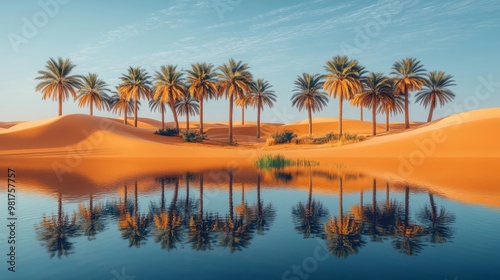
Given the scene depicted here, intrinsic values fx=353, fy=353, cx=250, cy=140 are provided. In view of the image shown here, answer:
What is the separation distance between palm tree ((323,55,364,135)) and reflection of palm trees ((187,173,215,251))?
156 ft

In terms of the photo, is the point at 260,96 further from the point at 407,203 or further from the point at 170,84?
the point at 407,203

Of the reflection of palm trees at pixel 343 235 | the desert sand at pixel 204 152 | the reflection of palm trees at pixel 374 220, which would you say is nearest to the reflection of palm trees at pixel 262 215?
the reflection of palm trees at pixel 343 235

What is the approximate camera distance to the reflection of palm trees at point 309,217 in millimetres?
12072

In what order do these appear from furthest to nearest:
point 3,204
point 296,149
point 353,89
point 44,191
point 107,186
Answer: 1. point 353,89
2. point 296,149
3. point 107,186
4. point 44,191
5. point 3,204

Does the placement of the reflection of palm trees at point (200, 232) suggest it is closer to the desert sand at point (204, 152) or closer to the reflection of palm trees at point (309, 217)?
the reflection of palm trees at point (309, 217)

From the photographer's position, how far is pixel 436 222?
12.8 m

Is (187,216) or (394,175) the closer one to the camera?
(187,216)

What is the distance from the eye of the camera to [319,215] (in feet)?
45.7

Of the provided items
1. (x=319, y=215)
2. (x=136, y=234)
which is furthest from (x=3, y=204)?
(x=319, y=215)

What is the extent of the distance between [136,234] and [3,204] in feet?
29.0

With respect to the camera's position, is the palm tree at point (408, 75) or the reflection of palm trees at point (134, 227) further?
the palm tree at point (408, 75)

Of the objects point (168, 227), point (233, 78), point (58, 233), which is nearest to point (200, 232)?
point (168, 227)

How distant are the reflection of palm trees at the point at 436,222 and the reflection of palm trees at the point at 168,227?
7982mm

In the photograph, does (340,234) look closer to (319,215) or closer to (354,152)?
(319,215)
